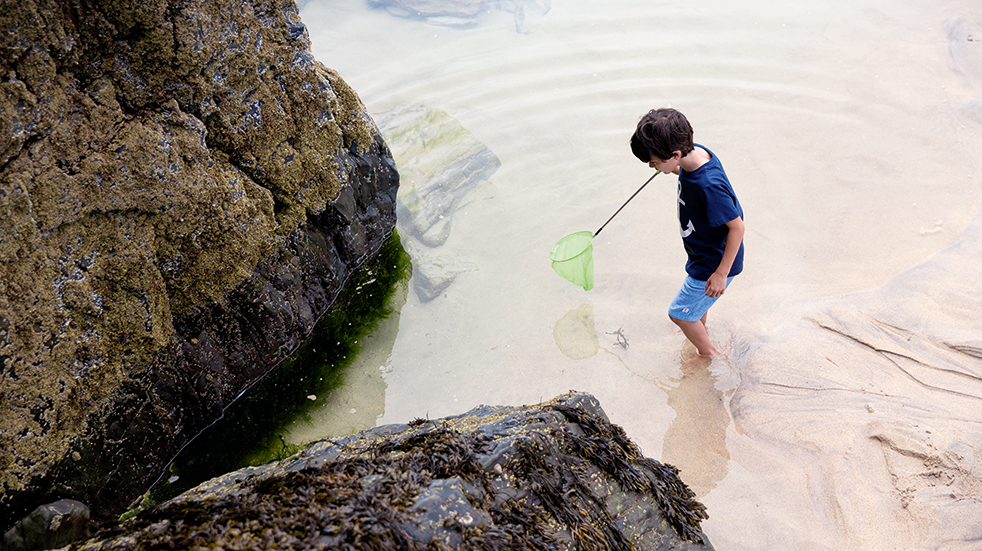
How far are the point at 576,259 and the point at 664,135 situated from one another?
4.17 feet

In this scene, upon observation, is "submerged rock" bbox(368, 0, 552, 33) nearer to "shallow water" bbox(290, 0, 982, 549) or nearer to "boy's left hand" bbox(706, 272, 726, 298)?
"shallow water" bbox(290, 0, 982, 549)

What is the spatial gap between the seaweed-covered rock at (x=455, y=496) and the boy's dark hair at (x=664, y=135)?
136 cm

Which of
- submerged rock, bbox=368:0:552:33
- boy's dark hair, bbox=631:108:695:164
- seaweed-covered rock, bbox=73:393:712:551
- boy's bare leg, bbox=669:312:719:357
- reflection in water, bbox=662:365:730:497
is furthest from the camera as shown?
submerged rock, bbox=368:0:552:33

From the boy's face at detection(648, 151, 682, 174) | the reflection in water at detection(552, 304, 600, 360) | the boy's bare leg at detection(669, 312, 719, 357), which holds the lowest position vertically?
the reflection in water at detection(552, 304, 600, 360)

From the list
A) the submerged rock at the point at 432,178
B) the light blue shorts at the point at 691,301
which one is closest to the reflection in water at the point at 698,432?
the light blue shorts at the point at 691,301

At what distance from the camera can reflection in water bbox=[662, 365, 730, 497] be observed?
3.49m

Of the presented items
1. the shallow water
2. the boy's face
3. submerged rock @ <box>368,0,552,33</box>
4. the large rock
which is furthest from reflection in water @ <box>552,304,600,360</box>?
submerged rock @ <box>368,0,552,33</box>

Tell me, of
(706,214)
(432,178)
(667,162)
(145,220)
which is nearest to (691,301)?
(706,214)

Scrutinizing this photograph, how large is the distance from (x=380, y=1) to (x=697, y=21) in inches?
200

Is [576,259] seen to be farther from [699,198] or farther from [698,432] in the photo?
[698,432]

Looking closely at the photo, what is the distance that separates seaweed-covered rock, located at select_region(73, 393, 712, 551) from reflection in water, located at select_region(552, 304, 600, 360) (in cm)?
142

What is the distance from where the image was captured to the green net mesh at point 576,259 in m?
4.06

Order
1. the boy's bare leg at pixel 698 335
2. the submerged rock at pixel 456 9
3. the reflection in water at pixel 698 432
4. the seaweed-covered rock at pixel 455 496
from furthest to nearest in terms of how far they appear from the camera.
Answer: the submerged rock at pixel 456 9 → the boy's bare leg at pixel 698 335 → the reflection in water at pixel 698 432 → the seaweed-covered rock at pixel 455 496

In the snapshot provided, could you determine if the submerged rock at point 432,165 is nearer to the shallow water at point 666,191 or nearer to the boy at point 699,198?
the shallow water at point 666,191
